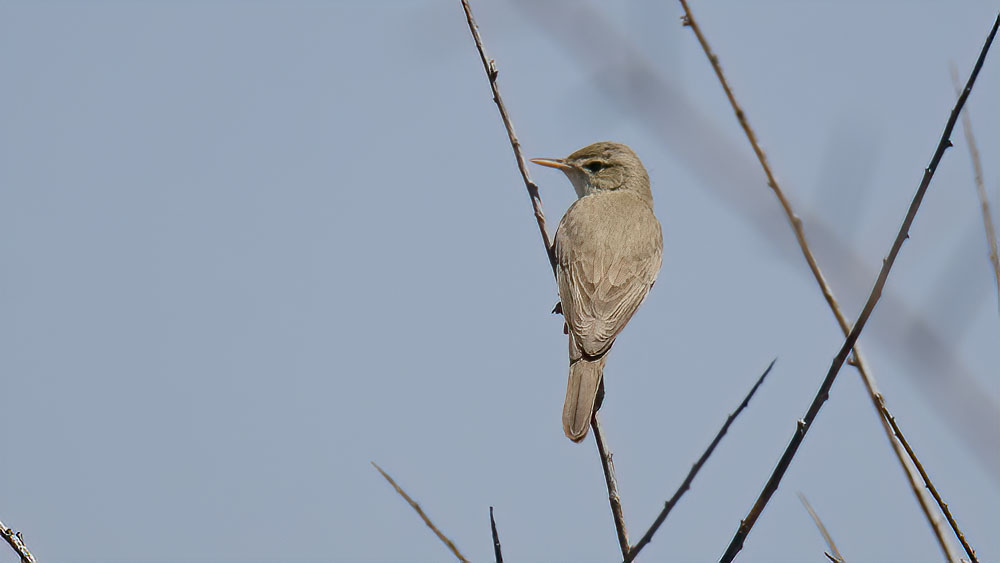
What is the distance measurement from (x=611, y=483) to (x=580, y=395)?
97 centimetres

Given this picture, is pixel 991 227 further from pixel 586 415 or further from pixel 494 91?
pixel 494 91

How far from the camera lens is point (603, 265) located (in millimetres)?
5914

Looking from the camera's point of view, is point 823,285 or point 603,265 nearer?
point 823,285

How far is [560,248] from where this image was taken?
6148 mm

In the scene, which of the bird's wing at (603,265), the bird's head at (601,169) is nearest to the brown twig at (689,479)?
the bird's wing at (603,265)

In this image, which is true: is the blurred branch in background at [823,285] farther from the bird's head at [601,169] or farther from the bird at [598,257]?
the bird's head at [601,169]

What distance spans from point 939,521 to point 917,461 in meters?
0.34

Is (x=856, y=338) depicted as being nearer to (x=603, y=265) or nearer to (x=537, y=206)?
(x=537, y=206)

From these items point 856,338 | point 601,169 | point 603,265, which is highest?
point 601,169

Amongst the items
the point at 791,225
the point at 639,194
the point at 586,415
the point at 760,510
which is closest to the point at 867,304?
the point at 791,225

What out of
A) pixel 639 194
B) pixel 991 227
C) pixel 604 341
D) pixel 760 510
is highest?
pixel 639 194

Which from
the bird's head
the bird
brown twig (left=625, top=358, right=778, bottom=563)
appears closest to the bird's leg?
the bird

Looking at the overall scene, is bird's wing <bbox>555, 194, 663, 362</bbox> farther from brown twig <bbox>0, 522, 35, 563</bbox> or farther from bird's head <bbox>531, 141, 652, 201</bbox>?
brown twig <bbox>0, 522, 35, 563</bbox>

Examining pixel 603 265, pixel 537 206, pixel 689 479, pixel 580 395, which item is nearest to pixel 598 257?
pixel 603 265
